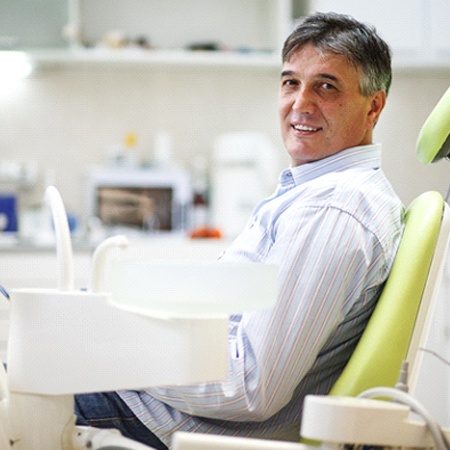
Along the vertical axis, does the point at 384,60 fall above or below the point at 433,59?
above

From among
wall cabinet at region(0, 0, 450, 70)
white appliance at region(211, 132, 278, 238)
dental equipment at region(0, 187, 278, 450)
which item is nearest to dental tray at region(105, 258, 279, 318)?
dental equipment at region(0, 187, 278, 450)

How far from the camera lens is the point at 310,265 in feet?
3.69

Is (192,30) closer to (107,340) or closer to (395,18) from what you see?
(395,18)

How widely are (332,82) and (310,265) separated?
0.44 m

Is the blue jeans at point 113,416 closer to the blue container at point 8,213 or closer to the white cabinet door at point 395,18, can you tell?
the blue container at point 8,213

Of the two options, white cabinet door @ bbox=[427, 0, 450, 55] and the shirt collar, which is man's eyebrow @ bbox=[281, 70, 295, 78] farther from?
white cabinet door @ bbox=[427, 0, 450, 55]

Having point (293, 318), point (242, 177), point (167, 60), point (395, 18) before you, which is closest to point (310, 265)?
point (293, 318)

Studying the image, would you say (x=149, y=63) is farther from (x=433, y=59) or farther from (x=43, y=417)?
(x=43, y=417)

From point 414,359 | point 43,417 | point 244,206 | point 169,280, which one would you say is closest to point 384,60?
point 414,359

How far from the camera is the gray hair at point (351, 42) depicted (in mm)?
1412

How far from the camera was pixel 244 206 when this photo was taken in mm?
3670

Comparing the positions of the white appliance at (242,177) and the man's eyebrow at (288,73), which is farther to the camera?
the white appliance at (242,177)

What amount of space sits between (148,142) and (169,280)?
3078 mm

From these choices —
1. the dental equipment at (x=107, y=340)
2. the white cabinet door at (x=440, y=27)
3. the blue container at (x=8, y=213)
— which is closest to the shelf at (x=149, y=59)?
the blue container at (x=8, y=213)
